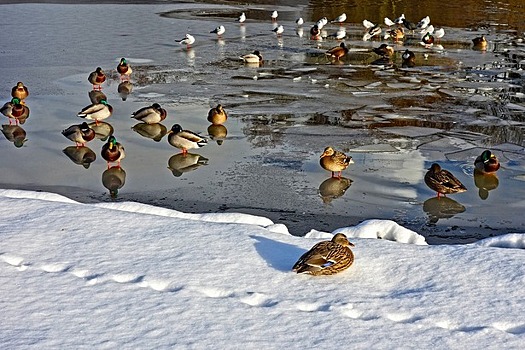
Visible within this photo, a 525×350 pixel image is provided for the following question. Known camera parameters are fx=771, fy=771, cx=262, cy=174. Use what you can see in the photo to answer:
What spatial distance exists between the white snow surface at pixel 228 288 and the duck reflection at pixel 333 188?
1.54 meters

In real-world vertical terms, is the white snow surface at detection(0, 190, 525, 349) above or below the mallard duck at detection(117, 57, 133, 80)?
below

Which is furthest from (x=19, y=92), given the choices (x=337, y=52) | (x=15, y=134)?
(x=337, y=52)

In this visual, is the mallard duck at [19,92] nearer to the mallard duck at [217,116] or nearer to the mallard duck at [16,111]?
the mallard duck at [16,111]

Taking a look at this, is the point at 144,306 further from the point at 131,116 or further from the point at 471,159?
the point at 131,116

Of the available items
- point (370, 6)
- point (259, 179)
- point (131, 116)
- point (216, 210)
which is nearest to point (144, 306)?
point (216, 210)

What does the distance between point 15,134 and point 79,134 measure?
1.29 meters

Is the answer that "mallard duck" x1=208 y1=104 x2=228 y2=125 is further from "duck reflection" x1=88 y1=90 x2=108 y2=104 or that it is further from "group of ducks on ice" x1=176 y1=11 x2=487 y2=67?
"group of ducks on ice" x1=176 y1=11 x2=487 y2=67

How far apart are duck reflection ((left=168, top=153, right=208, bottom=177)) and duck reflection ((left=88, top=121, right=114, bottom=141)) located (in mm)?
1591

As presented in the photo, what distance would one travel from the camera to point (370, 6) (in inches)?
1297

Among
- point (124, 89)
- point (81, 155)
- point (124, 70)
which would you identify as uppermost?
point (124, 70)

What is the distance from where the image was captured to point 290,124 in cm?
1185

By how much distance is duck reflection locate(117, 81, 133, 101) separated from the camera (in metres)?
14.2

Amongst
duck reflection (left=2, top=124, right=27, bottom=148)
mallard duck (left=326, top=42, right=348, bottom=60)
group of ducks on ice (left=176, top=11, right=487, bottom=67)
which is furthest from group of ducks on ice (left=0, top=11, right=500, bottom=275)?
mallard duck (left=326, top=42, right=348, bottom=60)

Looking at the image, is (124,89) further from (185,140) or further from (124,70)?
(185,140)
